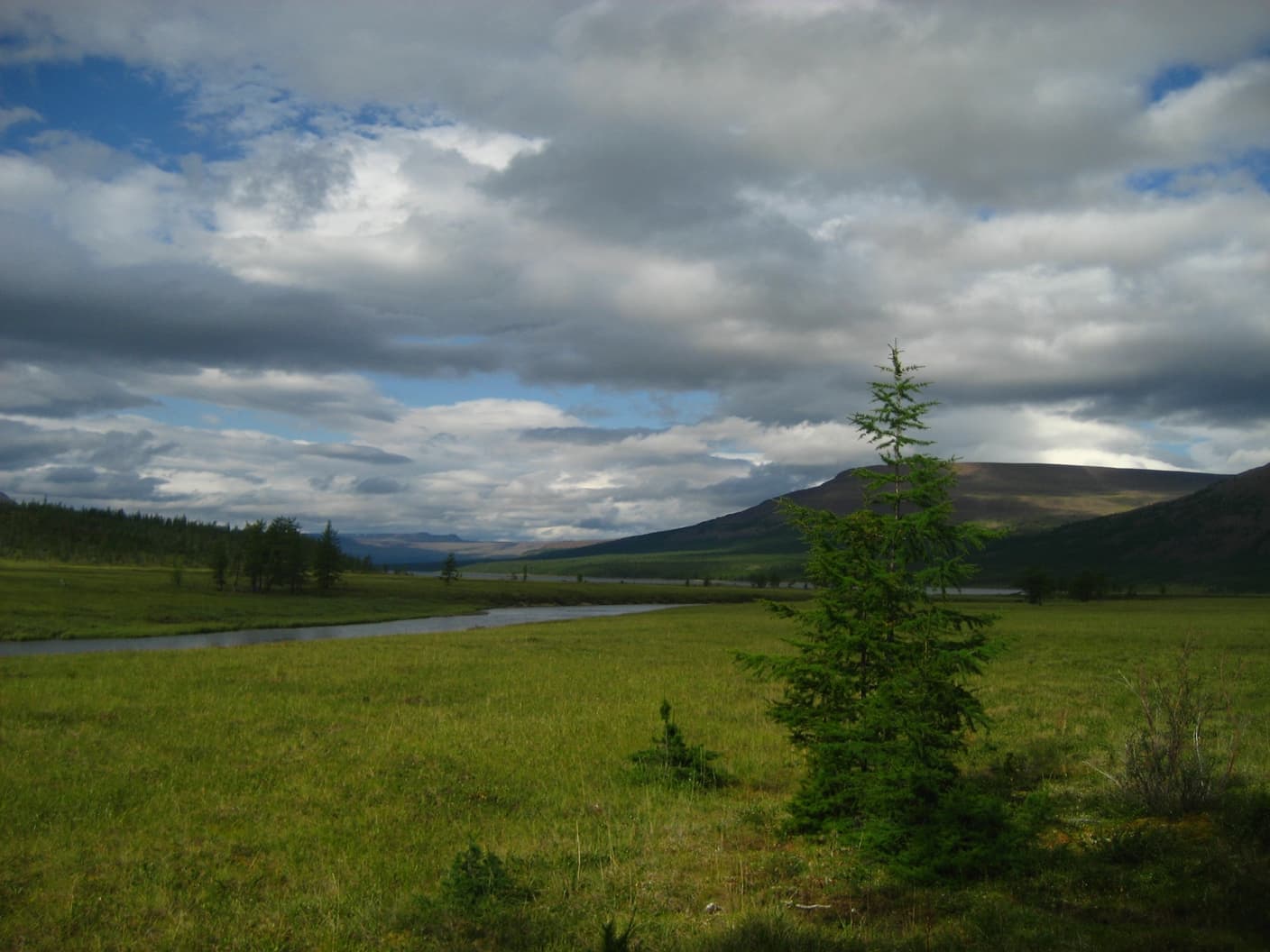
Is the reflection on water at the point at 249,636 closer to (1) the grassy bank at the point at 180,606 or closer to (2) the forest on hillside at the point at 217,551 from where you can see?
(1) the grassy bank at the point at 180,606

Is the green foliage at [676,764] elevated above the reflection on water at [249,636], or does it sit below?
above

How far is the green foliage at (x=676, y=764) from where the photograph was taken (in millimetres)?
16969

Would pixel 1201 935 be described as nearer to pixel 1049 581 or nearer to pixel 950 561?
pixel 950 561

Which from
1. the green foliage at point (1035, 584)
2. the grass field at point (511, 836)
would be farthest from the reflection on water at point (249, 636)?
the green foliage at point (1035, 584)

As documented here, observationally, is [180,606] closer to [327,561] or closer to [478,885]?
[327,561]

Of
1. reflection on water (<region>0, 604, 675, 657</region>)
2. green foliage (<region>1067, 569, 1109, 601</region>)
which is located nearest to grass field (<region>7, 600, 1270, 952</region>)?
reflection on water (<region>0, 604, 675, 657</region>)

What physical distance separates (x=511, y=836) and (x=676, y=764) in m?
4.99

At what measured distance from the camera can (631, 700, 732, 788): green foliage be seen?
55.7 feet

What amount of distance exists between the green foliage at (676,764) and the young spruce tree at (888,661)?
4182mm

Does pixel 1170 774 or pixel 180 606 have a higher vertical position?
pixel 1170 774

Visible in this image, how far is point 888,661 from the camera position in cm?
1210

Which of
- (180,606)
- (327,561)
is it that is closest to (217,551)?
(327,561)

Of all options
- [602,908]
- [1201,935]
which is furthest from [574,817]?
[1201,935]

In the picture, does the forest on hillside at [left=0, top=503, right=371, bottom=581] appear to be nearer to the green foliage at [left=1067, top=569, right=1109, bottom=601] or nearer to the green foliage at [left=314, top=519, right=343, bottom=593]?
the green foliage at [left=314, top=519, right=343, bottom=593]
